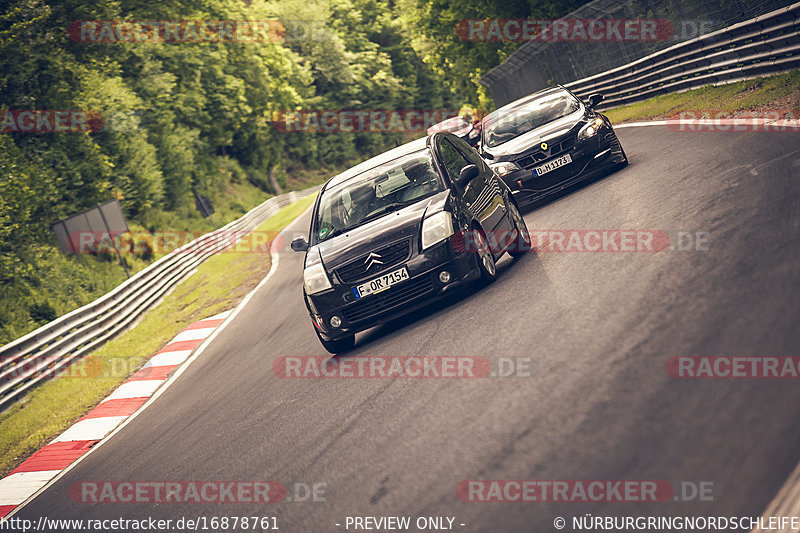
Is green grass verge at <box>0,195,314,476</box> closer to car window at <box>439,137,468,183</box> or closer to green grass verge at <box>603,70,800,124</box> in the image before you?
car window at <box>439,137,468,183</box>

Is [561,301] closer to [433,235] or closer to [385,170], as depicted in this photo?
[433,235]

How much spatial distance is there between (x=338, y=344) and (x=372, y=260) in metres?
0.98

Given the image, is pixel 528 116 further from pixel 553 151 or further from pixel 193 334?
pixel 193 334

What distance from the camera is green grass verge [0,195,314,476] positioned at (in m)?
10.9

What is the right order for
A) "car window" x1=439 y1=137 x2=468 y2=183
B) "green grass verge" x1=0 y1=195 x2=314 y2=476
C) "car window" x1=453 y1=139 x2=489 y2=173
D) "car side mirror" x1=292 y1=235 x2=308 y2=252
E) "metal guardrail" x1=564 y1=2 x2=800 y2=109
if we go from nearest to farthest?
"car window" x1=439 y1=137 x2=468 y2=183 → "car side mirror" x1=292 y1=235 x2=308 y2=252 → "car window" x1=453 y1=139 x2=489 y2=173 → "green grass verge" x1=0 y1=195 x2=314 y2=476 → "metal guardrail" x1=564 y1=2 x2=800 y2=109

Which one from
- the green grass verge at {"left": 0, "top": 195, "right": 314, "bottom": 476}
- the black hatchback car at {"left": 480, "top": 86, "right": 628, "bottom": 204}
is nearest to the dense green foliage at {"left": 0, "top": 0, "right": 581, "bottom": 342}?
the green grass verge at {"left": 0, "top": 195, "right": 314, "bottom": 476}

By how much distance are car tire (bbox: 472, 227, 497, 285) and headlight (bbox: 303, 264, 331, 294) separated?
1.48 m

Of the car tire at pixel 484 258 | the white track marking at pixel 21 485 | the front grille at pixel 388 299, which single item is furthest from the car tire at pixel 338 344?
the white track marking at pixel 21 485

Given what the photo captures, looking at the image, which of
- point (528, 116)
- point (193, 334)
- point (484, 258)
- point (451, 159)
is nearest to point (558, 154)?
point (528, 116)

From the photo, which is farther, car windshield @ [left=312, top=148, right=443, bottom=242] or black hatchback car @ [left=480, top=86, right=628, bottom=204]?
black hatchback car @ [left=480, top=86, right=628, bottom=204]

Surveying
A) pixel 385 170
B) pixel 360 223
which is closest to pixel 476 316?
pixel 360 223

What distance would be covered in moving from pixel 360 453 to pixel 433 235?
2.85 m

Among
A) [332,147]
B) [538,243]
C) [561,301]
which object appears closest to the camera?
[561,301]

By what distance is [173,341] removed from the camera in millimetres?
14016
